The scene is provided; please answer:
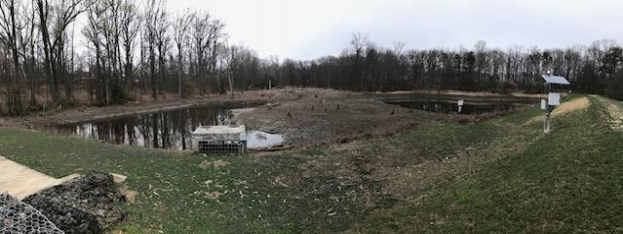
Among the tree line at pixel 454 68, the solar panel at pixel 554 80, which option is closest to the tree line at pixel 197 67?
the tree line at pixel 454 68

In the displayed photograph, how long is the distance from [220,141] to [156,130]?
16.0 meters

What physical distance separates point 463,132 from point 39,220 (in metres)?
18.6

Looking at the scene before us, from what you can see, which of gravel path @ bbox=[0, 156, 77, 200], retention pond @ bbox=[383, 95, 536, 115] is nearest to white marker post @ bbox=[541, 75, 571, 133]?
gravel path @ bbox=[0, 156, 77, 200]

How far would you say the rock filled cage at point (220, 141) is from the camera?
17.3m

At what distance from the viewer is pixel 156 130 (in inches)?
1238

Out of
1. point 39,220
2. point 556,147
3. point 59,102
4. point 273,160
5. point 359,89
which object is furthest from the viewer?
point 359,89

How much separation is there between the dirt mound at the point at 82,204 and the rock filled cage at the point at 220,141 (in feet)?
22.2

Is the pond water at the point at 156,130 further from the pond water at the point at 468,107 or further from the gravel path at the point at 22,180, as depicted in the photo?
the pond water at the point at 468,107

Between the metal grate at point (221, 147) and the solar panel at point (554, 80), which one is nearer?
the solar panel at point (554, 80)

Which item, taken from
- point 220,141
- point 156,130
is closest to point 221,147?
point 220,141

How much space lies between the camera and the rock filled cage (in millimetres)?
17344

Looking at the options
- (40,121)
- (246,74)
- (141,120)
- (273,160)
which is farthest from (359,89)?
(273,160)

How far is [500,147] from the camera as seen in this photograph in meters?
15.1

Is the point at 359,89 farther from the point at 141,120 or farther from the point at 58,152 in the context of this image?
the point at 58,152
